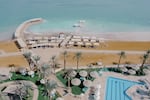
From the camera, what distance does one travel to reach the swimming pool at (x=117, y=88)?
1200 inches

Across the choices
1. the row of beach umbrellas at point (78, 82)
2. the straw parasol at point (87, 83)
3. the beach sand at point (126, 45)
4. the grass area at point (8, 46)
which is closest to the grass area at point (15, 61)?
the grass area at point (8, 46)

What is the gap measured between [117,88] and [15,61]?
15796mm

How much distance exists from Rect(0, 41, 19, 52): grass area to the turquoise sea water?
433cm

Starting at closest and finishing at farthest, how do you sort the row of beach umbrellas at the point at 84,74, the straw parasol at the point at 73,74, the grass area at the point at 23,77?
1. the straw parasol at the point at 73,74
2. the grass area at the point at 23,77
3. the row of beach umbrellas at the point at 84,74

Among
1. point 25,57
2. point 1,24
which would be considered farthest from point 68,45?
point 1,24

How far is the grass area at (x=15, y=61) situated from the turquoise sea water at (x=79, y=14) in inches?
382

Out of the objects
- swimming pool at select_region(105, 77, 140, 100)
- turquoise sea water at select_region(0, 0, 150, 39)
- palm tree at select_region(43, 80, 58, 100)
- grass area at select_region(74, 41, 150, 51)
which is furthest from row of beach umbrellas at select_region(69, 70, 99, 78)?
turquoise sea water at select_region(0, 0, 150, 39)

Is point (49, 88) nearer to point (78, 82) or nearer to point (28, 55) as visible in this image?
point (78, 82)

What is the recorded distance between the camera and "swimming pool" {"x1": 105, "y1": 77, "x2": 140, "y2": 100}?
1200 inches

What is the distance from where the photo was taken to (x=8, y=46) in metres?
40.9

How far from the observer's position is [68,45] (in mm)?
41031

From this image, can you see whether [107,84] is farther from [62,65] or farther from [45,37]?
[45,37]

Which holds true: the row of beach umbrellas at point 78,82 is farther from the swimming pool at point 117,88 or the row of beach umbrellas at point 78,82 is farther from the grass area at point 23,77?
the grass area at point 23,77

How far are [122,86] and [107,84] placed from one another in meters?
2.01
